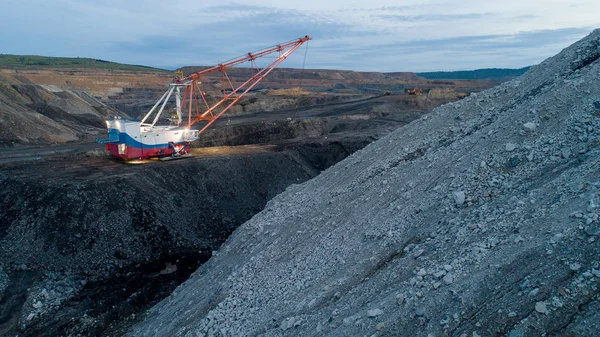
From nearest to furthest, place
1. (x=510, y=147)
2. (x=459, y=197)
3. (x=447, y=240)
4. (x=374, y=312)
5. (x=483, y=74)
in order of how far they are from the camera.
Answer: (x=374, y=312) → (x=447, y=240) → (x=459, y=197) → (x=510, y=147) → (x=483, y=74)

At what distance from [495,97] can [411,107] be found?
29229mm

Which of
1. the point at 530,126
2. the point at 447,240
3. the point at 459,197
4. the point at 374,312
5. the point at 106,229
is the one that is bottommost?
the point at 106,229

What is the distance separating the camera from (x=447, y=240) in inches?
268

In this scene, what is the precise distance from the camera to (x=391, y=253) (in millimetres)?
7512

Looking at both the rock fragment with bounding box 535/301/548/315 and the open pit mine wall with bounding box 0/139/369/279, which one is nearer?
the rock fragment with bounding box 535/301/548/315

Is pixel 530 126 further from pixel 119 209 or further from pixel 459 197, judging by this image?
pixel 119 209

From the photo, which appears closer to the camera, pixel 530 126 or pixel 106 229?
pixel 530 126

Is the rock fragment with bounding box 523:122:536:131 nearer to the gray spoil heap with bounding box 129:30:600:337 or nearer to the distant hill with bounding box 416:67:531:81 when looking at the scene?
the gray spoil heap with bounding box 129:30:600:337

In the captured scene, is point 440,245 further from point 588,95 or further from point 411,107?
point 411,107

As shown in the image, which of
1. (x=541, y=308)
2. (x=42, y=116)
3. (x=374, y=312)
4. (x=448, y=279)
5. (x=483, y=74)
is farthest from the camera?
(x=483, y=74)

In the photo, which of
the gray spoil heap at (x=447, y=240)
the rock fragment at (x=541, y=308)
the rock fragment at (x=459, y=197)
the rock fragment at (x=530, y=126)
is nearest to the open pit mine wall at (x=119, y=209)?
the gray spoil heap at (x=447, y=240)

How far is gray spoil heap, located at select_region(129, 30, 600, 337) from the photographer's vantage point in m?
5.32

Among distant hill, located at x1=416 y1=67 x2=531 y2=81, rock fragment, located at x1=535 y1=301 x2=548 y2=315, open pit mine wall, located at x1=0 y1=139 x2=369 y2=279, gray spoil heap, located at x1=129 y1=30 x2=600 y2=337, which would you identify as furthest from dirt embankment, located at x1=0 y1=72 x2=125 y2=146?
distant hill, located at x1=416 y1=67 x2=531 y2=81

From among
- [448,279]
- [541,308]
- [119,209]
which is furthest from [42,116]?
[541,308]
